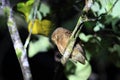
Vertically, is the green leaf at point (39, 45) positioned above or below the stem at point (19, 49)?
below

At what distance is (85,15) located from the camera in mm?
592

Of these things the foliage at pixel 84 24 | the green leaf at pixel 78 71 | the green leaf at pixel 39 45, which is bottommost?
the green leaf at pixel 78 71

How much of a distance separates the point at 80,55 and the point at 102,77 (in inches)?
30.1

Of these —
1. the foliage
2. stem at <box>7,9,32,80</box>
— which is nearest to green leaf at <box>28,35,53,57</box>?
the foliage

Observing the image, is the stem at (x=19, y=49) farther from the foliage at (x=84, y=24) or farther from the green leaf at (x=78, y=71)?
the green leaf at (x=78, y=71)

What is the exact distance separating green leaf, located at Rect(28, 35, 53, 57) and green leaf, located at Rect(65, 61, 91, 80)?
0.34ft

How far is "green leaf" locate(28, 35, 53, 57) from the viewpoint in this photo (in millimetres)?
824

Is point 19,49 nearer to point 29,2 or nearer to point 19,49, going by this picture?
point 19,49

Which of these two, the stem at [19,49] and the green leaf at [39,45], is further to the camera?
the green leaf at [39,45]

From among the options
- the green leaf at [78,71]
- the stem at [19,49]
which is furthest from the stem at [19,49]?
the green leaf at [78,71]

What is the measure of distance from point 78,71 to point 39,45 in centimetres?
14

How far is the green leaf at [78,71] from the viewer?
2.47 ft

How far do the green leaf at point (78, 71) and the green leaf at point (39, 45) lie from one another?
0.10m

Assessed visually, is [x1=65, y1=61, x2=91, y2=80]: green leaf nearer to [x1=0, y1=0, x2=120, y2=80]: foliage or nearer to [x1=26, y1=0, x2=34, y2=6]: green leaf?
[x1=0, y1=0, x2=120, y2=80]: foliage
